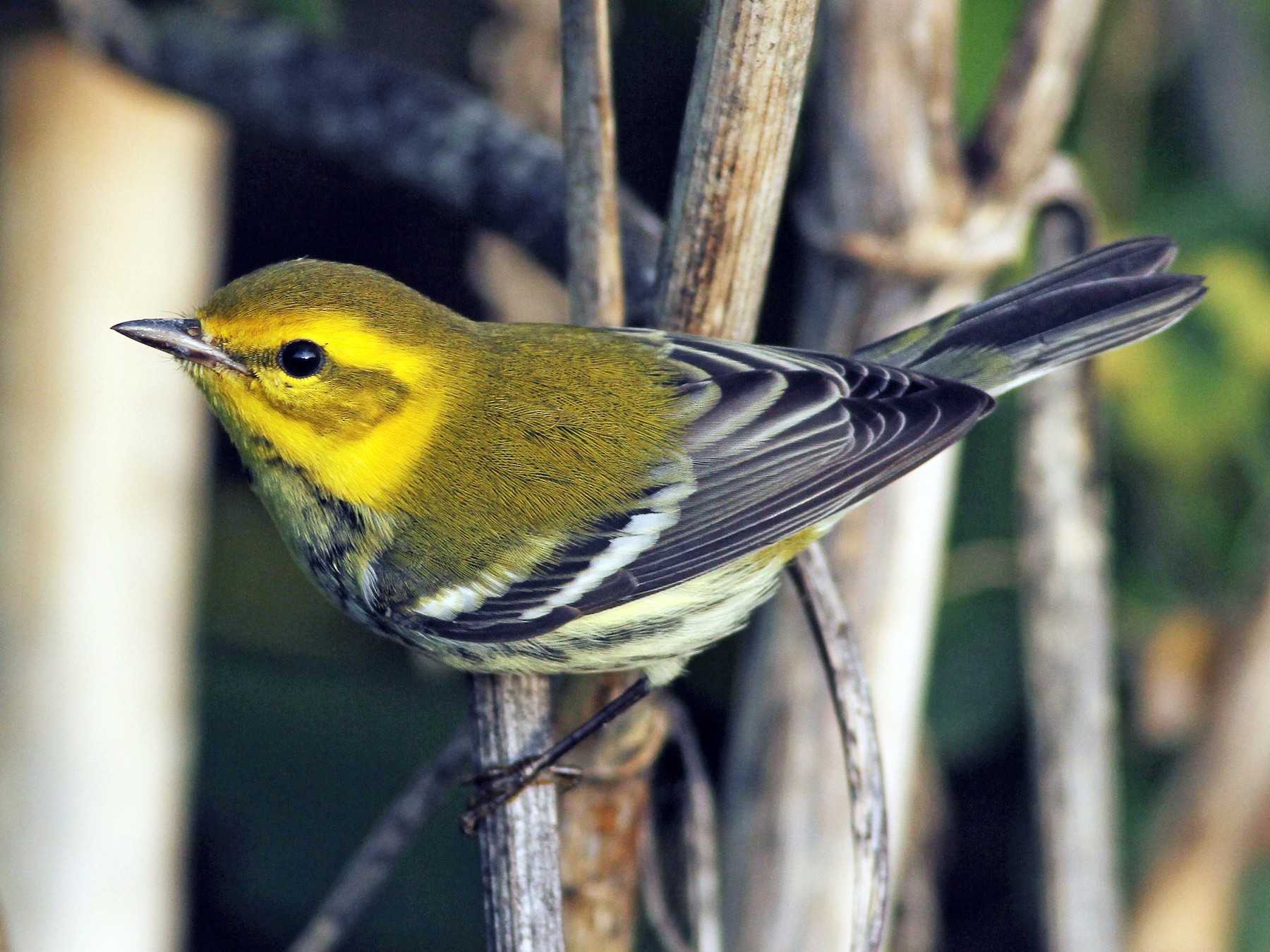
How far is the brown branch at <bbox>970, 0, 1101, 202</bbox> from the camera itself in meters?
1.80

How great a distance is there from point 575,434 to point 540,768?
488mm

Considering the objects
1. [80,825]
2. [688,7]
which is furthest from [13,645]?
[688,7]

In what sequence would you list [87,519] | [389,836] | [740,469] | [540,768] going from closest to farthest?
[540,768] → [389,836] → [740,469] → [87,519]

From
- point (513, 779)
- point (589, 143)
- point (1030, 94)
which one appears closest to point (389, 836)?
point (513, 779)

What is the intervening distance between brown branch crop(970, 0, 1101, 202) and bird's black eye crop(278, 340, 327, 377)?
92 centimetres

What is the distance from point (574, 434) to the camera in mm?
1843

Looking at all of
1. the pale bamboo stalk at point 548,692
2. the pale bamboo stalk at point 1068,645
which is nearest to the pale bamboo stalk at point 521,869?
the pale bamboo stalk at point 548,692

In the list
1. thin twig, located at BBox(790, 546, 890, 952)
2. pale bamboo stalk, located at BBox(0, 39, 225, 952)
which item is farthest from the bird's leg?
pale bamboo stalk, located at BBox(0, 39, 225, 952)

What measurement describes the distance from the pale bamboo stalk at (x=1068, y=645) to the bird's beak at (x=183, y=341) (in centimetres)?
121

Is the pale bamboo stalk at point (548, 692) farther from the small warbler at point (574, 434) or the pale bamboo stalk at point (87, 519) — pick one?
the pale bamboo stalk at point (87, 519)

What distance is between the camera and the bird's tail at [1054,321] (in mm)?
1826

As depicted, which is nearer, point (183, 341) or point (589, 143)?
point (589, 143)

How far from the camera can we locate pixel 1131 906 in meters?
2.47

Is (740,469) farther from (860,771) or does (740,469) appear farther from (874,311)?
(860,771)
